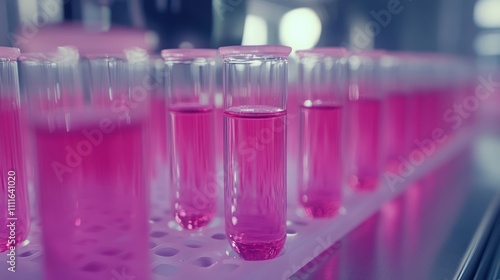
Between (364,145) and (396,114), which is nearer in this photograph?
(364,145)

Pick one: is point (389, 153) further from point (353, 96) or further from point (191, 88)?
point (191, 88)

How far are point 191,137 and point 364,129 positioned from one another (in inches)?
25.4

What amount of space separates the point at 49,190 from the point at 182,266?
31 centimetres

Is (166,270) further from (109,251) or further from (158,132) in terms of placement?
(158,132)

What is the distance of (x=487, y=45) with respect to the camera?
3.21 metres

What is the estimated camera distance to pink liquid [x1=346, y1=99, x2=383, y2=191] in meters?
1.47

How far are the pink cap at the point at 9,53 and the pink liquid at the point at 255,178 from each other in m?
0.45

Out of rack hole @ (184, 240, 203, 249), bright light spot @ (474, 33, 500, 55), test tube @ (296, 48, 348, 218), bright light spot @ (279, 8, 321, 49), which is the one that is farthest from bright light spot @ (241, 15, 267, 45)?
bright light spot @ (474, 33, 500, 55)

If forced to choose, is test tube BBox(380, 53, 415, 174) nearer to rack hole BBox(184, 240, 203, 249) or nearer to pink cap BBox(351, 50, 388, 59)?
pink cap BBox(351, 50, 388, 59)

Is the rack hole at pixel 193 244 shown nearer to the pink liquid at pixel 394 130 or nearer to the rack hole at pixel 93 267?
the rack hole at pixel 93 267

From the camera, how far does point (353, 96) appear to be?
1.47m

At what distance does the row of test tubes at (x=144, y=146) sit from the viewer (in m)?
0.78

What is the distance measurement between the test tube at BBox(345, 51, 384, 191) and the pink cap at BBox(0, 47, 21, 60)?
38.4 inches

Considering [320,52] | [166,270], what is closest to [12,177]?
[166,270]
